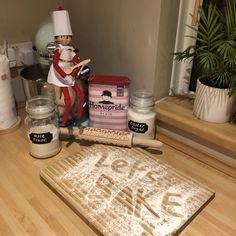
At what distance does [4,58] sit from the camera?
0.90m

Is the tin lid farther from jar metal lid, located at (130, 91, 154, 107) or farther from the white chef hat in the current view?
the white chef hat

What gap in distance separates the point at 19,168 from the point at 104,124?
300 mm

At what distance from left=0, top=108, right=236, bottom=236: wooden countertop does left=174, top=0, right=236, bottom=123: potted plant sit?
0.18m

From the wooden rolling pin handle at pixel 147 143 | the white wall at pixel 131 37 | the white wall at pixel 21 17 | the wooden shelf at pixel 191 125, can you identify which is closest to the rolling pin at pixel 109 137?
the wooden rolling pin handle at pixel 147 143

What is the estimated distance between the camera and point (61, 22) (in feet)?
2.71

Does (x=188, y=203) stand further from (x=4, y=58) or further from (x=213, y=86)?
(x=4, y=58)

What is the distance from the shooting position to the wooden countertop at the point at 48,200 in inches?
25.3

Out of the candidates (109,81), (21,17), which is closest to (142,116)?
(109,81)

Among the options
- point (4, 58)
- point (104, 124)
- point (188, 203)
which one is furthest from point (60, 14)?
point (188, 203)

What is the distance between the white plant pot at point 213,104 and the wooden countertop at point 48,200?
5.7 inches

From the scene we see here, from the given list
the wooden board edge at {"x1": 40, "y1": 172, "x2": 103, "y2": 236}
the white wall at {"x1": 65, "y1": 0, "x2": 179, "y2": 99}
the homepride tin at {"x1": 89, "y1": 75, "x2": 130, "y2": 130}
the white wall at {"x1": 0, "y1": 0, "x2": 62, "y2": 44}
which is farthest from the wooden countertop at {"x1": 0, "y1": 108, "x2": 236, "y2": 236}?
the white wall at {"x1": 0, "y1": 0, "x2": 62, "y2": 44}

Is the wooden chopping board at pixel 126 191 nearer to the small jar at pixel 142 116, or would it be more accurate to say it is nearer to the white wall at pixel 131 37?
the small jar at pixel 142 116

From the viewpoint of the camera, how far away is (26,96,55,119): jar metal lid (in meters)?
0.82

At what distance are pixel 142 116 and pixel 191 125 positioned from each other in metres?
0.15
